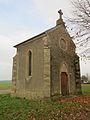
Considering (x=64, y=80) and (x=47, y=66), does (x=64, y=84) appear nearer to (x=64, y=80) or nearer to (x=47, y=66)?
(x=64, y=80)

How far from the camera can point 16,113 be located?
11.5 meters

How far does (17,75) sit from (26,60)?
2538 mm

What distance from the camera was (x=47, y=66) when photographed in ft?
58.7

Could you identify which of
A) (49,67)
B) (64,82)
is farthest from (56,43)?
(64,82)

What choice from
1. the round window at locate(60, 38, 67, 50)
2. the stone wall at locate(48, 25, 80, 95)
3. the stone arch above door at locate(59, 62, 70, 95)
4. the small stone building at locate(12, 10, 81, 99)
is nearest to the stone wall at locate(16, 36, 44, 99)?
the small stone building at locate(12, 10, 81, 99)

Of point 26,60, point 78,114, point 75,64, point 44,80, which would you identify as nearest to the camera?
point 78,114

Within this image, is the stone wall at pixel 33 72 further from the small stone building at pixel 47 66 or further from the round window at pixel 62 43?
the round window at pixel 62 43

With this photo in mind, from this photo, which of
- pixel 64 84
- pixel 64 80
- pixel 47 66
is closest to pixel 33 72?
pixel 47 66

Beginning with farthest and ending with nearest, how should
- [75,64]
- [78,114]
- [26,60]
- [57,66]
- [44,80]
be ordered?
[75,64] < [26,60] < [57,66] < [44,80] < [78,114]

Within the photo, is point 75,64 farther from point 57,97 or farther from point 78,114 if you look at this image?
point 78,114

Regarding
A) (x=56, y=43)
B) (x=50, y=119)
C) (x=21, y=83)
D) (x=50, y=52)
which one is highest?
(x=56, y=43)

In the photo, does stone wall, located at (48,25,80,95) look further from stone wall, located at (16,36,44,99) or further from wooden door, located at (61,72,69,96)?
stone wall, located at (16,36,44,99)

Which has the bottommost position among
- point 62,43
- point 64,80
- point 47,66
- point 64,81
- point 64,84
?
point 64,84

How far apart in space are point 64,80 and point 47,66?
3.47 meters
